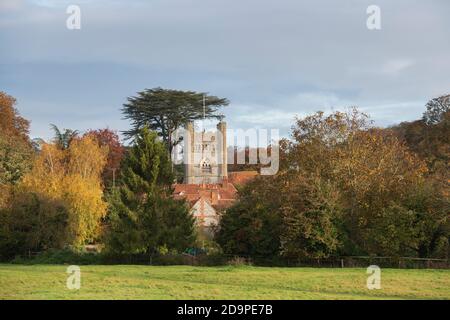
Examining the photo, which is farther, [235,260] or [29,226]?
[29,226]

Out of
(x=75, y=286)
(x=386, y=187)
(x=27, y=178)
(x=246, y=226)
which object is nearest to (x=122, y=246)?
(x=246, y=226)

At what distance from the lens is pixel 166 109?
7281cm

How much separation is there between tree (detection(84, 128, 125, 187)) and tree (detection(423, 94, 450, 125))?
121 feet

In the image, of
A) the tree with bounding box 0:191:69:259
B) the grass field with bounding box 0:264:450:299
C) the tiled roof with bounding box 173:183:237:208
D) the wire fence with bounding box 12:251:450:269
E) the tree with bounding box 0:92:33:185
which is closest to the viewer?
the grass field with bounding box 0:264:450:299

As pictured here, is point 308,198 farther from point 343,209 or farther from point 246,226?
point 246,226

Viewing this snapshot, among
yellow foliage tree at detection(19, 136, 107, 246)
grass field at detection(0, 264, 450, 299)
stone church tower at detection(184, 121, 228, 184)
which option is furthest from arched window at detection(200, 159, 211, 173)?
grass field at detection(0, 264, 450, 299)

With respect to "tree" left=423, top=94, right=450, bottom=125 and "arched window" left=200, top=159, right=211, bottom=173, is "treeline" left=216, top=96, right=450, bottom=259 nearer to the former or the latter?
"tree" left=423, top=94, right=450, bottom=125

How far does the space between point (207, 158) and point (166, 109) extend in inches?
952

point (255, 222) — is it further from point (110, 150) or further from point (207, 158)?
point (207, 158)

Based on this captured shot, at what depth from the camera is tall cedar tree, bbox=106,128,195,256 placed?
40531mm

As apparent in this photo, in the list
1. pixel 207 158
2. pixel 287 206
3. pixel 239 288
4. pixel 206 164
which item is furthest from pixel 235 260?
pixel 206 164

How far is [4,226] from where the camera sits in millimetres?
43969

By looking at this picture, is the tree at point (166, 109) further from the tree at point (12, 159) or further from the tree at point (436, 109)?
the tree at point (436, 109)

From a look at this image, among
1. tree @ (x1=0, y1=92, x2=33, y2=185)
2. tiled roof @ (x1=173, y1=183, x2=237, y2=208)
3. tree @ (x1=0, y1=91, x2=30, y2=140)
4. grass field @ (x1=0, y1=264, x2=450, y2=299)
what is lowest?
grass field @ (x1=0, y1=264, x2=450, y2=299)
